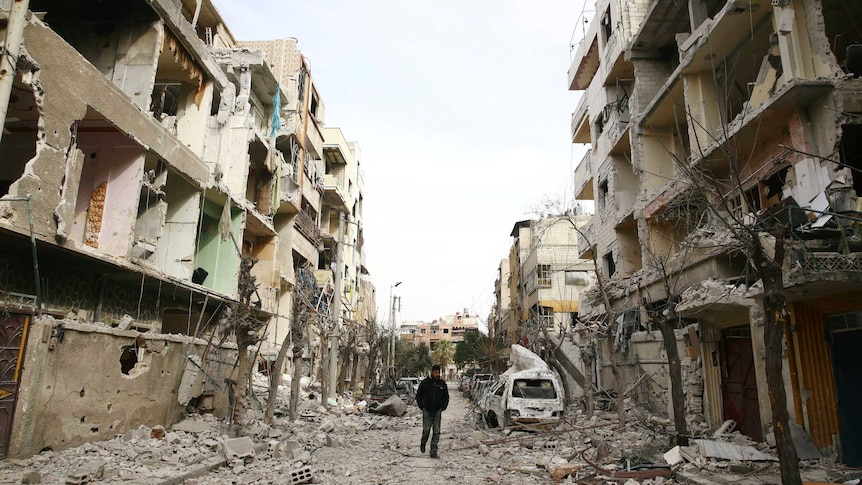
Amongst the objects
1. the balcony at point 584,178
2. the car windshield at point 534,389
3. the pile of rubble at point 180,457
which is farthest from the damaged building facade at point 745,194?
the pile of rubble at point 180,457

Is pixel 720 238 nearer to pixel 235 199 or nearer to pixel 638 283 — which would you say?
pixel 638 283

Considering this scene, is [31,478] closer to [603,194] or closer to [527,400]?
[527,400]

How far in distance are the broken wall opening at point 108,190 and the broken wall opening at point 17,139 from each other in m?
1.14

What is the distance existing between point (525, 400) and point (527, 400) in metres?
0.06

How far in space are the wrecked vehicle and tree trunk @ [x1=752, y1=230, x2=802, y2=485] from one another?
8717 mm

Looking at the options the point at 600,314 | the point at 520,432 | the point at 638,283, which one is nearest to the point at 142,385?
the point at 520,432

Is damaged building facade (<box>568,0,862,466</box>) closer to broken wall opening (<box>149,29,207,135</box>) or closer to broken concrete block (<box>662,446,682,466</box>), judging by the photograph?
broken concrete block (<box>662,446,682,466</box>)

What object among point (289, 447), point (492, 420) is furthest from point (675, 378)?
point (289, 447)

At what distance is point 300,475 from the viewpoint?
8922mm

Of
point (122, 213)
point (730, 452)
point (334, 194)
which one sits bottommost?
point (730, 452)

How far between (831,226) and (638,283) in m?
11.0

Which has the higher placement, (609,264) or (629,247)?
(629,247)

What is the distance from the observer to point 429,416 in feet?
39.3

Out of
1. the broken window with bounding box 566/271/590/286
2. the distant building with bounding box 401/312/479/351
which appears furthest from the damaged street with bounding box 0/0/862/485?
the distant building with bounding box 401/312/479/351
